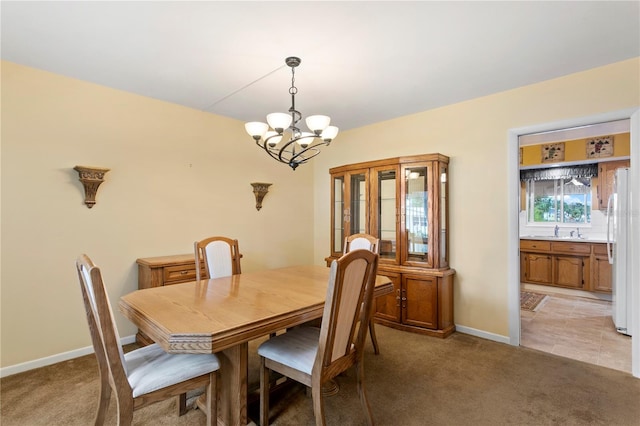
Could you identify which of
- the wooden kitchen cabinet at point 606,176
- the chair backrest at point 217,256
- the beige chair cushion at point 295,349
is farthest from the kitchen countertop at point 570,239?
the chair backrest at point 217,256

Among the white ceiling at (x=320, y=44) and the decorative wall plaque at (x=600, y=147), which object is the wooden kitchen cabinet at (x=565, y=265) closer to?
the decorative wall plaque at (x=600, y=147)

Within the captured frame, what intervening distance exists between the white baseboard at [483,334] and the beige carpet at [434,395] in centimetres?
24

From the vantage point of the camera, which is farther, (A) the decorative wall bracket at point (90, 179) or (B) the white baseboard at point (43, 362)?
(A) the decorative wall bracket at point (90, 179)

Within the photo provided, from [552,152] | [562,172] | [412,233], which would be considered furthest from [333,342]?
[562,172]

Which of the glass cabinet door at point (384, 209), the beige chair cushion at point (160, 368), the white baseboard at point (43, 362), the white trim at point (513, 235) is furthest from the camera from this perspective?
the glass cabinet door at point (384, 209)

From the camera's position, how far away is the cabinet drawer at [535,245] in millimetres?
5004

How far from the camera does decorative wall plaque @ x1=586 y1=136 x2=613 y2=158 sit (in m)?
4.53

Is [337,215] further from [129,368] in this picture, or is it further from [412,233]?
[129,368]

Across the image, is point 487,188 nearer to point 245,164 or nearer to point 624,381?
point 624,381

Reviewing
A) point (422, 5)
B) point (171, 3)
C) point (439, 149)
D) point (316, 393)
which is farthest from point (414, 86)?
point (316, 393)

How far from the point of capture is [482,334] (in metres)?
3.21

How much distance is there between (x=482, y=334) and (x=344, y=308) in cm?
239

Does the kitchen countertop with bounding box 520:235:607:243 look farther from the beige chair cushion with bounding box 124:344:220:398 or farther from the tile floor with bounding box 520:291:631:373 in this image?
the beige chair cushion with bounding box 124:344:220:398

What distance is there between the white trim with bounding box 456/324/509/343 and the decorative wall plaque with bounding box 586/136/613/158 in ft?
11.4
